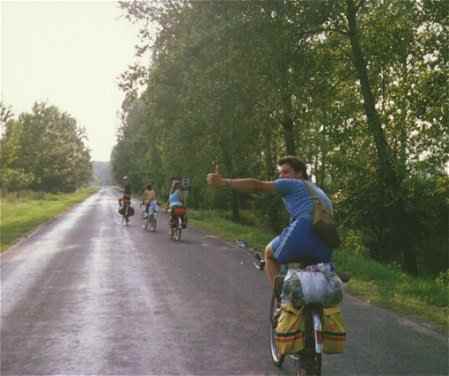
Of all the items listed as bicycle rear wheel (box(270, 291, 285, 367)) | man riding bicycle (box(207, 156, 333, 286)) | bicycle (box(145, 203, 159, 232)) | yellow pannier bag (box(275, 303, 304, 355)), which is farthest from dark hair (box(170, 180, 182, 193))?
yellow pannier bag (box(275, 303, 304, 355))

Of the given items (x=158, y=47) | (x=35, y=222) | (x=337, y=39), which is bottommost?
(x=35, y=222)

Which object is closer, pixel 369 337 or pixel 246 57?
pixel 369 337

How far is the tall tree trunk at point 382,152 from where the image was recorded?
1487cm

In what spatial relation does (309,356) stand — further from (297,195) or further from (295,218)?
(297,195)

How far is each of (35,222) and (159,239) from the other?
37.5ft

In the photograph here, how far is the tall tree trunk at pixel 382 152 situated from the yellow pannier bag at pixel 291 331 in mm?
10925

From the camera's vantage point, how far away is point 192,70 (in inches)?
655

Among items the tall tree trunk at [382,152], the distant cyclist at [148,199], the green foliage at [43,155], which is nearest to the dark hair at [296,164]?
the tall tree trunk at [382,152]

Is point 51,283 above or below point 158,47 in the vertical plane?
below

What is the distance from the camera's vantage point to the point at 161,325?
23.6 ft

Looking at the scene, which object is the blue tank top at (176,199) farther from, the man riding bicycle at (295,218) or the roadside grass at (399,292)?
the man riding bicycle at (295,218)

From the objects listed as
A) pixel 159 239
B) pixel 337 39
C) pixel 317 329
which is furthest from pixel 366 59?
pixel 317 329

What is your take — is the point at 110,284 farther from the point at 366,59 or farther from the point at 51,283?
the point at 366,59

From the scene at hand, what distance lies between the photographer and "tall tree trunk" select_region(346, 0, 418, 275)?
14.9m
